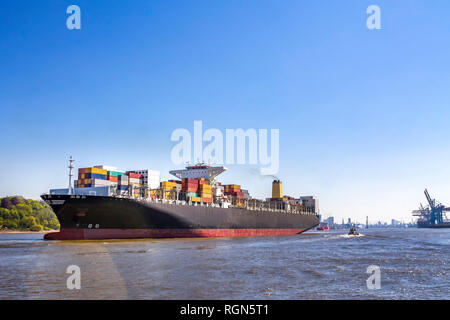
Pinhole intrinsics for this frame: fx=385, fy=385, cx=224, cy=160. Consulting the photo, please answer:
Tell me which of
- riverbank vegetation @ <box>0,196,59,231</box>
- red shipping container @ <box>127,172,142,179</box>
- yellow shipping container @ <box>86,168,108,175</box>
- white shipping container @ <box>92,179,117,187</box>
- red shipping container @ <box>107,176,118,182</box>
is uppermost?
yellow shipping container @ <box>86,168,108,175</box>

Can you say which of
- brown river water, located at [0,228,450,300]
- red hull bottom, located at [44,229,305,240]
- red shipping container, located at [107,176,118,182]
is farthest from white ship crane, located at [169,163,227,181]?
brown river water, located at [0,228,450,300]

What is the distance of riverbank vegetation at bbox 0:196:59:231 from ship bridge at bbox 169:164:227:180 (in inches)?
2734

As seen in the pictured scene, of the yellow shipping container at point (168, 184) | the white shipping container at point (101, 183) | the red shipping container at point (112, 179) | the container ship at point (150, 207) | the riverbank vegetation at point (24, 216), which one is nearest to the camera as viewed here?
the container ship at point (150, 207)

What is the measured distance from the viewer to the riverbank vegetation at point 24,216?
374ft

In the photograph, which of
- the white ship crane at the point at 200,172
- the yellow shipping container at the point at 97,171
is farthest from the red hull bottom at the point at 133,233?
the white ship crane at the point at 200,172

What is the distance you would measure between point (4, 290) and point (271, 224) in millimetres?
61184

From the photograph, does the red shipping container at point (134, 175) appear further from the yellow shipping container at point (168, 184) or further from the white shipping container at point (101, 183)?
the yellow shipping container at point (168, 184)

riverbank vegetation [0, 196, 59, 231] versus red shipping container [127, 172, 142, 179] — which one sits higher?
red shipping container [127, 172, 142, 179]

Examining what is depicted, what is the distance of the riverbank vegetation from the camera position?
114 metres

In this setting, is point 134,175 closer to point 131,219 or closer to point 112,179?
point 112,179

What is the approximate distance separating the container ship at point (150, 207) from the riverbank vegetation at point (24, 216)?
231 feet

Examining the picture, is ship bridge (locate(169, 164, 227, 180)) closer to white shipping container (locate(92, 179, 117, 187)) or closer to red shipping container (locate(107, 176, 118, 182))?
red shipping container (locate(107, 176, 118, 182))
